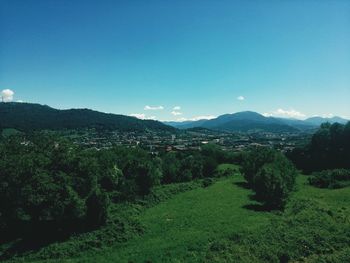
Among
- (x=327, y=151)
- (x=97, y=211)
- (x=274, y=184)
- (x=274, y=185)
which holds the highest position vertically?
(x=327, y=151)

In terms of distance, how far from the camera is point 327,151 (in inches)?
3883

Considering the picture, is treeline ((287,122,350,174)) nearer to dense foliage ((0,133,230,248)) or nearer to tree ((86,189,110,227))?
dense foliage ((0,133,230,248))

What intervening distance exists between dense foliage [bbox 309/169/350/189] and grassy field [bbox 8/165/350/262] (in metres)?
5.06

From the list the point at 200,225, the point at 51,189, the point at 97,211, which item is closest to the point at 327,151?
the point at 200,225

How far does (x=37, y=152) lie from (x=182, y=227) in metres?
25.0

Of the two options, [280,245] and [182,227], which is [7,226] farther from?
[280,245]

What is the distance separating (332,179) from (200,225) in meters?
44.3

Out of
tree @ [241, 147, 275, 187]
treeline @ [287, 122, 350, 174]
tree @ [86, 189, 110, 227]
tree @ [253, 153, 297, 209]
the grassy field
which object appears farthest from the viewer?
treeline @ [287, 122, 350, 174]

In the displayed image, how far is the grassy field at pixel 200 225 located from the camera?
3344 cm

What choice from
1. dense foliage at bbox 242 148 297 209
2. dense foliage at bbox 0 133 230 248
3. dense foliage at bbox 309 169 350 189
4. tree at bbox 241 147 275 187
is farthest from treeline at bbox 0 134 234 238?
dense foliage at bbox 309 169 350 189

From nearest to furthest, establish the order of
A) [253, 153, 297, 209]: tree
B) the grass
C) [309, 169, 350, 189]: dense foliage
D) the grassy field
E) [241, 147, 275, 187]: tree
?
the grassy field
the grass
[253, 153, 297, 209]: tree
[309, 169, 350, 189]: dense foliage
[241, 147, 275, 187]: tree

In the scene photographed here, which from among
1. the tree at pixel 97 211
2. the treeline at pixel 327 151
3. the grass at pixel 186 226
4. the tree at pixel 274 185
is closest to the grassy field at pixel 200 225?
the grass at pixel 186 226

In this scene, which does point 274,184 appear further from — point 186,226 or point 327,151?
point 327,151

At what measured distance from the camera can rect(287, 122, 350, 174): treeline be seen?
94.8 metres
